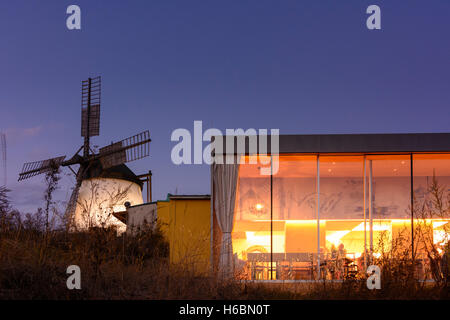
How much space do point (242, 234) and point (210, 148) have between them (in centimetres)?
196

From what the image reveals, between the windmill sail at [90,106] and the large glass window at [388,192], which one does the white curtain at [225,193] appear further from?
the windmill sail at [90,106]

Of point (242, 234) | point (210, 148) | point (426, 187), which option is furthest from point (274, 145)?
point (426, 187)

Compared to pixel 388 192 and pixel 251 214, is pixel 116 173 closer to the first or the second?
pixel 251 214

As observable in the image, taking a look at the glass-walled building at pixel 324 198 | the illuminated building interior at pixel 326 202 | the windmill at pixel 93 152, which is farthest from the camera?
the windmill at pixel 93 152

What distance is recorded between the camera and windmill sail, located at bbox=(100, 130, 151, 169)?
2298 centimetres

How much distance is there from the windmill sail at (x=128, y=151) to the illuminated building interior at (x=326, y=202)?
14.1 metres

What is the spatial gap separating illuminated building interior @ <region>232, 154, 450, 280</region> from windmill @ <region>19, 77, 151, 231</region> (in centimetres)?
1427

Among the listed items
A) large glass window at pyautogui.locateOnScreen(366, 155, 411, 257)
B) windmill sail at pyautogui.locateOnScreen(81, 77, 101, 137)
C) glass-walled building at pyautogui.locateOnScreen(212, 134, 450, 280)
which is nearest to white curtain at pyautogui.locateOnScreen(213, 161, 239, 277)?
glass-walled building at pyautogui.locateOnScreen(212, 134, 450, 280)

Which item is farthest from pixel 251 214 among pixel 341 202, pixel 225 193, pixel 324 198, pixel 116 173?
pixel 116 173

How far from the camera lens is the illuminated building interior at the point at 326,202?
915cm

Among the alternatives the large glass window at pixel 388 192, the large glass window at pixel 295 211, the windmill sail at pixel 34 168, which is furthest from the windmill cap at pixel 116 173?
the large glass window at pixel 388 192

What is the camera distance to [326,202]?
9.46 metres

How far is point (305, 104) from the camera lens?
14594 mm
